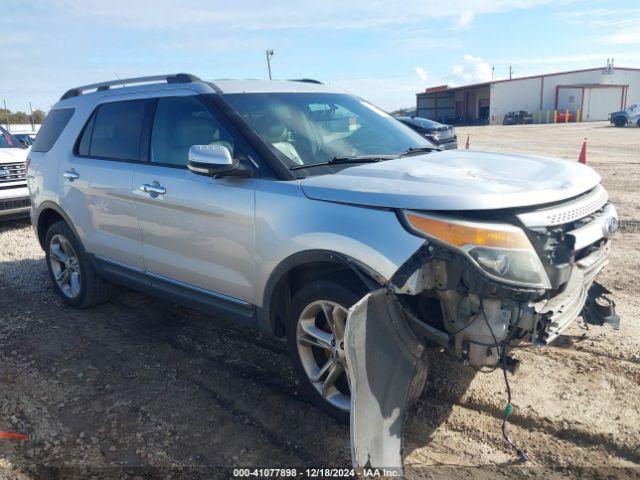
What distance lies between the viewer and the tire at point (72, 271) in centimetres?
496

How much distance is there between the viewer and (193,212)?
11.9ft

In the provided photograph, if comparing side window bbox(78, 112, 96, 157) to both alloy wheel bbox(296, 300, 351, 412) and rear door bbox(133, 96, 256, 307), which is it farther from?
alloy wheel bbox(296, 300, 351, 412)

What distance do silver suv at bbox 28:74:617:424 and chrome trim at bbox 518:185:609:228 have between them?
0.04 feet

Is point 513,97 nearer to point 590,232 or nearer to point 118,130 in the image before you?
point 118,130

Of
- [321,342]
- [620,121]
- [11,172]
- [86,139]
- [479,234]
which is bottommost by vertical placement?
[620,121]

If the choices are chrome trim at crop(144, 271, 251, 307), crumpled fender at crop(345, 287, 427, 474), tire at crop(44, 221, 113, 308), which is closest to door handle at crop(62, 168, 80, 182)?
tire at crop(44, 221, 113, 308)

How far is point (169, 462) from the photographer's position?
9.53 ft

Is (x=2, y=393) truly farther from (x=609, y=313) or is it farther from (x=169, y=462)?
(x=609, y=313)

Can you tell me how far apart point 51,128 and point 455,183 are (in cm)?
427

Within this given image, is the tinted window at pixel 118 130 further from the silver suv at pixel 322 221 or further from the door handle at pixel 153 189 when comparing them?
the door handle at pixel 153 189

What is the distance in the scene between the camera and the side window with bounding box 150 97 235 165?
366 centimetres

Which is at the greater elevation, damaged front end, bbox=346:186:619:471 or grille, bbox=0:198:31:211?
damaged front end, bbox=346:186:619:471

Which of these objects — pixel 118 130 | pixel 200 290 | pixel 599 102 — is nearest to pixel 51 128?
pixel 118 130

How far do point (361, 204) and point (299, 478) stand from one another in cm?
147
